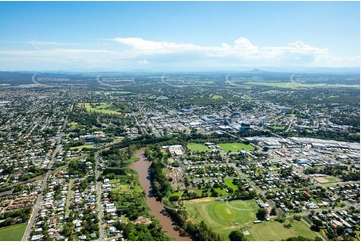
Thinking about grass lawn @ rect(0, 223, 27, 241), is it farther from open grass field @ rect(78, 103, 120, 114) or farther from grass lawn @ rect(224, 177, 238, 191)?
open grass field @ rect(78, 103, 120, 114)

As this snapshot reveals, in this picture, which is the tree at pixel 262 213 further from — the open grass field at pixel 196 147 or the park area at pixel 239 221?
the open grass field at pixel 196 147

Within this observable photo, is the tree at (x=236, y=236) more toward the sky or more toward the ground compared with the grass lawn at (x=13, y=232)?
more toward the sky

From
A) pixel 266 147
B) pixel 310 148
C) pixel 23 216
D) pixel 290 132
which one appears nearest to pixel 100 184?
pixel 23 216

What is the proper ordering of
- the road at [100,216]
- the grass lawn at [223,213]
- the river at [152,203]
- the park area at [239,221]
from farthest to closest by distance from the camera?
the grass lawn at [223,213]
the river at [152,203]
the park area at [239,221]
the road at [100,216]

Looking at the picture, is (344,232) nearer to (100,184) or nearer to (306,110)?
(100,184)

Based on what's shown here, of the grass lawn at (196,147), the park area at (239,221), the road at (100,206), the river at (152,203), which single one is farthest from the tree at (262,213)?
the grass lawn at (196,147)

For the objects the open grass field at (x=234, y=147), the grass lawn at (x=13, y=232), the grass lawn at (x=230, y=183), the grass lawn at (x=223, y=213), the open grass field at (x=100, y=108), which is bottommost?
the grass lawn at (x=13, y=232)

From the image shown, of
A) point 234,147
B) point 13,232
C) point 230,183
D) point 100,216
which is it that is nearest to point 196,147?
point 234,147
